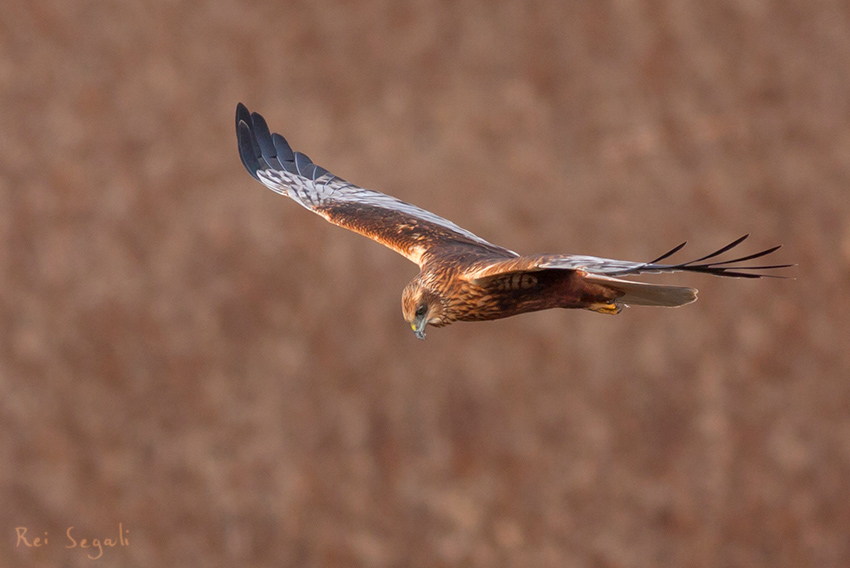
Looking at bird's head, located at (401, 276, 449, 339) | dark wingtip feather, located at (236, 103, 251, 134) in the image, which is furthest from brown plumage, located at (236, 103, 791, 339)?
dark wingtip feather, located at (236, 103, 251, 134)

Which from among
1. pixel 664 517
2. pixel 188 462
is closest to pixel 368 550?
pixel 188 462

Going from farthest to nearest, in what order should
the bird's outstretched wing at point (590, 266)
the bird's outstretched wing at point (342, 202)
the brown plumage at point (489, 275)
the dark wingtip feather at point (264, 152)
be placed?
1. the dark wingtip feather at point (264, 152)
2. the bird's outstretched wing at point (342, 202)
3. the brown plumage at point (489, 275)
4. the bird's outstretched wing at point (590, 266)

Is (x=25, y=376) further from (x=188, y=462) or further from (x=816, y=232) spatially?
(x=816, y=232)

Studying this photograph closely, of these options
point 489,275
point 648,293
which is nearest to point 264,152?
point 489,275

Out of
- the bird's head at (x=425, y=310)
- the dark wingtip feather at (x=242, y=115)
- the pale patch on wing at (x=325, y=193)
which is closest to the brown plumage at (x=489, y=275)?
the bird's head at (x=425, y=310)

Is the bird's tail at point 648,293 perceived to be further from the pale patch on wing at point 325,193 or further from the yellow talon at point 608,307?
the pale patch on wing at point 325,193

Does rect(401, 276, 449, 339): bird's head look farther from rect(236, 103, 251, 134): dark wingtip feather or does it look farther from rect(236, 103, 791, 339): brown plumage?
rect(236, 103, 251, 134): dark wingtip feather

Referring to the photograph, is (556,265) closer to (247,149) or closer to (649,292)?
(649,292)

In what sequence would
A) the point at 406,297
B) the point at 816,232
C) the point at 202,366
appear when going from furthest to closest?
the point at 202,366 < the point at 816,232 < the point at 406,297
